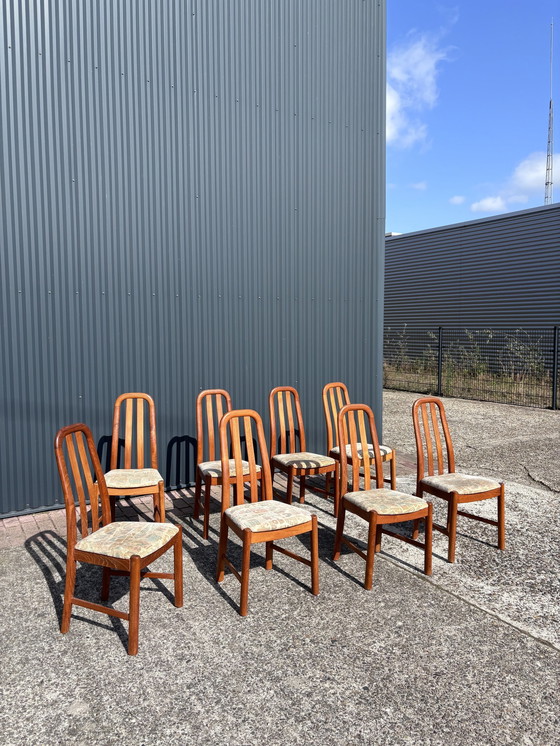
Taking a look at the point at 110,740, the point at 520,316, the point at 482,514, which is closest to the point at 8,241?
the point at 110,740

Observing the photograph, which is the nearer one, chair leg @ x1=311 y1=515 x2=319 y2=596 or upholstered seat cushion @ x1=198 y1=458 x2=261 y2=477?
chair leg @ x1=311 y1=515 x2=319 y2=596

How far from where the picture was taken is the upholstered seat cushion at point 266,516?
8.57ft

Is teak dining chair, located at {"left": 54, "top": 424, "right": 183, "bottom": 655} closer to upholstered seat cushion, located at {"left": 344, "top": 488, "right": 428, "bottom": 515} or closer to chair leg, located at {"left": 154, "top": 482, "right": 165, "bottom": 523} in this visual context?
chair leg, located at {"left": 154, "top": 482, "right": 165, "bottom": 523}

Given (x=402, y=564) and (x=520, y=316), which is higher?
(x=520, y=316)

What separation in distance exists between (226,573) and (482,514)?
2097 mm

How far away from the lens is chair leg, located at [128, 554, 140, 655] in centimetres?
221

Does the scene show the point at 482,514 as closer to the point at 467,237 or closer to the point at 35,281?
the point at 35,281

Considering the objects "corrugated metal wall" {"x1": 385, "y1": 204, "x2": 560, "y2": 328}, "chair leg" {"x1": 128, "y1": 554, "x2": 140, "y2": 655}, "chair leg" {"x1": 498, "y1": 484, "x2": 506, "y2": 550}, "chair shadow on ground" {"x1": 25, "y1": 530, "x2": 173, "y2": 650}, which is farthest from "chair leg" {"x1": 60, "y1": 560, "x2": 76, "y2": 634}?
"corrugated metal wall" {"x1": 385, "y1": 204, "x2": 560, "y2": 328}

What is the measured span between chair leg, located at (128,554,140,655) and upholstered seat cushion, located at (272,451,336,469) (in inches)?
70.3

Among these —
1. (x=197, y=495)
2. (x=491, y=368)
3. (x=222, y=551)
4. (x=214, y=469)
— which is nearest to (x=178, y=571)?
(x=222, y=551)

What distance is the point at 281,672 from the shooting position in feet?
7.00

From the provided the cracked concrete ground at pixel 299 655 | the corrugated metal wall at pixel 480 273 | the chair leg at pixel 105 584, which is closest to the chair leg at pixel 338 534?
the cracked concrete ground at pixel 299 655

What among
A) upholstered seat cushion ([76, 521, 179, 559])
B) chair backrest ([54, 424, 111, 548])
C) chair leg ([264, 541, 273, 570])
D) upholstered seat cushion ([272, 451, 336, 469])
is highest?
chair backrest ([54, 424, 111, 548])

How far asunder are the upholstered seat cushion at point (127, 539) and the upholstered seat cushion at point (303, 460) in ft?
4.68
